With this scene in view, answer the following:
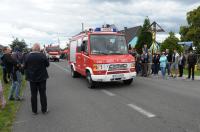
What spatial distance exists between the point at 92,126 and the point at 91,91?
6135 mm

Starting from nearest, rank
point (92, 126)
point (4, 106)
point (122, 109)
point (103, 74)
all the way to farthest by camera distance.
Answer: point (92, 126) → point (122, 109) → point (4, 106) → point (103, 74)

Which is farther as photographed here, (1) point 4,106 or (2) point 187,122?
(1) point 4,106

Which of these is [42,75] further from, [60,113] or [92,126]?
[92,126]

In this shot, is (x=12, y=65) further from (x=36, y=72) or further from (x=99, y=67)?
(x=99, y=67)

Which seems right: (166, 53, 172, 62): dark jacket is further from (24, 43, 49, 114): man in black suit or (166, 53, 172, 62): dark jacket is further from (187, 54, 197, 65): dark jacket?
(24, 43, 49, 114): man in black suit

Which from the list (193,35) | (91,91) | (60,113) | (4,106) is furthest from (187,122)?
(193,35)

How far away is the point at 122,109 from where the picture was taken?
908cm

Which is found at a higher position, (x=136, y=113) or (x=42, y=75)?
(x=42, y=75)

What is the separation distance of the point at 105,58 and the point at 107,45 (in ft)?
3.31

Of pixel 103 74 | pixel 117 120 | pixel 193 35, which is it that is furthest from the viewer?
pixel 193 35

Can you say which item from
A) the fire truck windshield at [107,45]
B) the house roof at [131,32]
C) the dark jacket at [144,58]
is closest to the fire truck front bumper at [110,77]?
the fire truck windshield at [107,45]

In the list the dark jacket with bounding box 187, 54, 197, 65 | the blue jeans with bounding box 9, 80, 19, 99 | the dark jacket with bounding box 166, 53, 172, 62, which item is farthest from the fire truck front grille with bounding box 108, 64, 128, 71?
the dark jacket with bounding box 166, 53, 172, 62

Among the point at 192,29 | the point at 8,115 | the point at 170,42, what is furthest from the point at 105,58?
the point at 170,42

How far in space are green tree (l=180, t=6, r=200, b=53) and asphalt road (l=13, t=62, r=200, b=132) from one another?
54.9 meters
